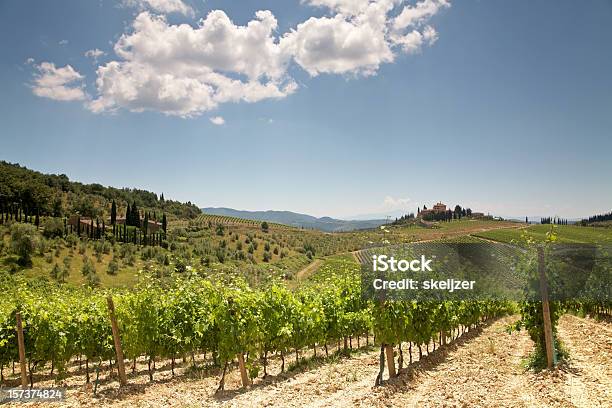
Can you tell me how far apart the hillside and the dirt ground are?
75193 millimetres

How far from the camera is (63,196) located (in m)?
94.8

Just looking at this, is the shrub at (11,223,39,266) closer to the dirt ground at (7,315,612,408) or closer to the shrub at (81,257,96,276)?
the shrub at (81,257,96,276)

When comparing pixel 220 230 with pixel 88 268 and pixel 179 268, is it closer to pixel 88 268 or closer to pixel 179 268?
pixel 88 268

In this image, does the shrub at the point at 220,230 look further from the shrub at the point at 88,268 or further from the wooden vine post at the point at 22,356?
the wooden vine post at the point at 22,356

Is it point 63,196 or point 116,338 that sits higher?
point 63,196

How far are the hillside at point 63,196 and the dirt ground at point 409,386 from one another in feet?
247

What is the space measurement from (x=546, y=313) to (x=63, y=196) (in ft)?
347

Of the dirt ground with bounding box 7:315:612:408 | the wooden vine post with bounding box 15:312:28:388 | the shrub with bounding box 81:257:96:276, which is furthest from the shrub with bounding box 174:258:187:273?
the shrub with bounding box 81:257:96:276

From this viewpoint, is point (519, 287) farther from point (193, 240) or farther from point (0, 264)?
point (193, 240)

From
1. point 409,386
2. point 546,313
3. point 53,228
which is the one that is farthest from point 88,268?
point 546,313

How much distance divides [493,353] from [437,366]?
3041 millimetres

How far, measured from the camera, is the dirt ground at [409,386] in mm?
9664

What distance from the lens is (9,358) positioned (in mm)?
14719

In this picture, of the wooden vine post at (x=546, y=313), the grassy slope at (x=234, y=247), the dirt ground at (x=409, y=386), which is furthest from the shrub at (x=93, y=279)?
the wooden vine post at (x=546, y=313)
